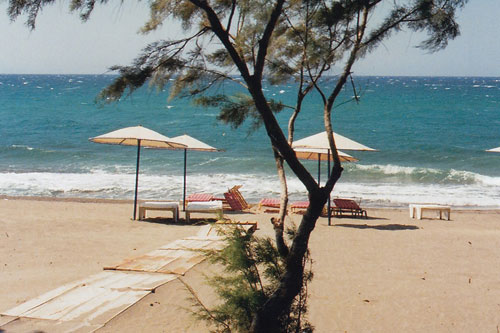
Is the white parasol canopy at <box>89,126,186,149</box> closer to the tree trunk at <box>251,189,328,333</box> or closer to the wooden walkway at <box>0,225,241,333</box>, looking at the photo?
the wooden walkway at <box>0,225,241,333</box>

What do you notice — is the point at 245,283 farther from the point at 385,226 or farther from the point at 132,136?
the point at 385,226

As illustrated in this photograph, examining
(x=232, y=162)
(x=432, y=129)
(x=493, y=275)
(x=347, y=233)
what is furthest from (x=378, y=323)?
(x=432, y=129)

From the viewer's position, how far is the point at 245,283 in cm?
461

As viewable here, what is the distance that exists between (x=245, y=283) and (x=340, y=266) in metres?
3.85

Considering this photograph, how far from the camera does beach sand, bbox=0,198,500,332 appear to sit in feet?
18.8

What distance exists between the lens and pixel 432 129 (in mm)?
44406

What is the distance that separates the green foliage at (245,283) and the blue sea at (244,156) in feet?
5.28

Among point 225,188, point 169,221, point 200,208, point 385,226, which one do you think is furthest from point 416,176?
point 169,221

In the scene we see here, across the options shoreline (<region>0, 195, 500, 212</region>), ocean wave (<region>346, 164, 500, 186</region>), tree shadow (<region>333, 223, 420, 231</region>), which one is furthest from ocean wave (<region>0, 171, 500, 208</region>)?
tree shadow (<region>333, 223, 420, 231</region>)

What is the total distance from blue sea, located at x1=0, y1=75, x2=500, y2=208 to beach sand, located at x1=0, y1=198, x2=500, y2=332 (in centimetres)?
217

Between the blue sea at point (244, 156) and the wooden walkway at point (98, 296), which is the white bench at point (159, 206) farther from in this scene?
the wooden walkway at point (98, 296)

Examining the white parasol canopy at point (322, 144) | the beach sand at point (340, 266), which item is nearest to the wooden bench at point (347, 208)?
the beach sand at point (340, 266)

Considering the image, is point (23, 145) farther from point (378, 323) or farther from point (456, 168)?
point (378, 323)

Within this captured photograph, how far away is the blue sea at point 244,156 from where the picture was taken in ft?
63.2
